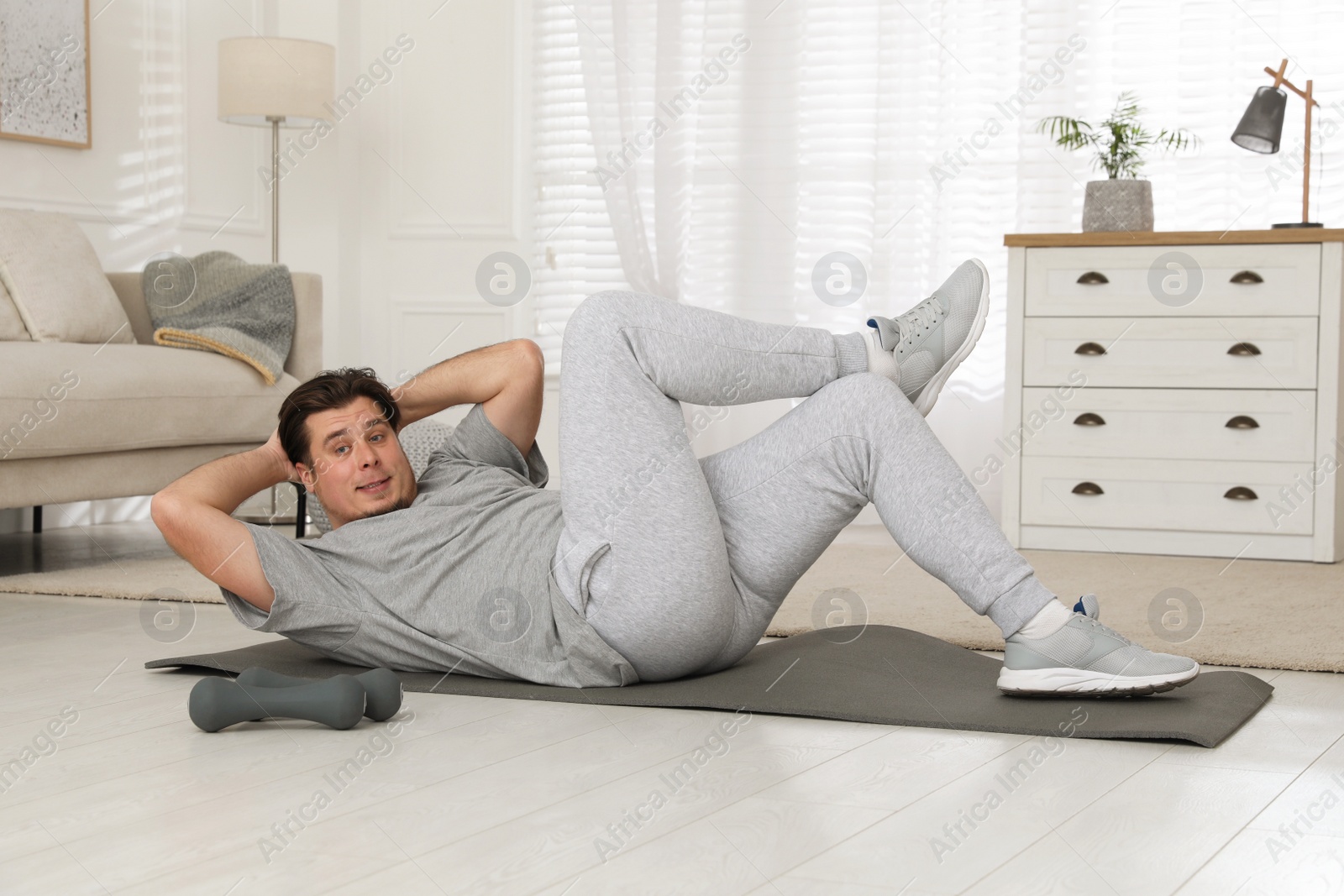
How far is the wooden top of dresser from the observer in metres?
3.35

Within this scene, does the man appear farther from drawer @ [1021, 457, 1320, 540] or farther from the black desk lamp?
the black desk lamp

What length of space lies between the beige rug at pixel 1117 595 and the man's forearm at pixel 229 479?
89cm

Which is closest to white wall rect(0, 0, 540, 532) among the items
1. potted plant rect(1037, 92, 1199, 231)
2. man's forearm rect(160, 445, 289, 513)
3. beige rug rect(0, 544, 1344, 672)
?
beige rug rect(0, 544, 1344, 672)

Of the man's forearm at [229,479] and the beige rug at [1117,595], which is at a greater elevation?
the man's forearm at [229,479]

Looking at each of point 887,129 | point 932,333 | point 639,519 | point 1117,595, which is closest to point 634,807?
point 639,519

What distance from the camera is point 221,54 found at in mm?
4266

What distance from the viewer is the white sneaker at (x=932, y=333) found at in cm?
169

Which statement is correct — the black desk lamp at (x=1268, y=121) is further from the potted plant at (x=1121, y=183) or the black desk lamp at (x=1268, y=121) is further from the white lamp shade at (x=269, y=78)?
the white lamp shade at (x=269, y=78)

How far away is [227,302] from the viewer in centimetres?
359

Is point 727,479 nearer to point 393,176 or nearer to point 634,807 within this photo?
point 634,807

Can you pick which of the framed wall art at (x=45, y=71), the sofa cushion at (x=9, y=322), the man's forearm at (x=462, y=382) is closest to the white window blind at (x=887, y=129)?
the framed wall art at (x=45, y=71)

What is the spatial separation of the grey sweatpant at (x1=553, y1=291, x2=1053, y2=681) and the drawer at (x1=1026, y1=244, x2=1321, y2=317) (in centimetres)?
205

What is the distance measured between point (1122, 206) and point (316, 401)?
8.23 ft

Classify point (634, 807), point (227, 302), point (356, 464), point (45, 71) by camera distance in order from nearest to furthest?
point (634, 807) < point (356, 464) < point (227, 302) < point (45, 71)
